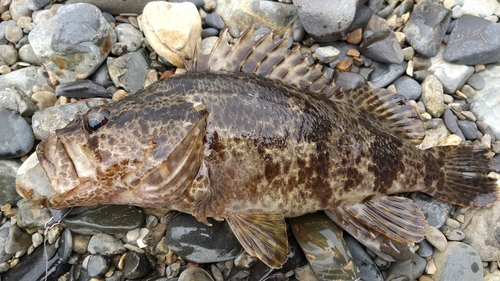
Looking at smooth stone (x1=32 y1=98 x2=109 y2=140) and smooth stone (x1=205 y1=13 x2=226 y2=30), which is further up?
smooth stone (x1=205 y1=13 x2=226 y2=30)

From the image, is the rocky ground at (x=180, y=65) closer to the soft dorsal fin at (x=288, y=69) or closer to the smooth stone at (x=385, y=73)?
the smooth stone at (x=385, y=73)

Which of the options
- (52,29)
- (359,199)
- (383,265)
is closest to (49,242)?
(52,29)

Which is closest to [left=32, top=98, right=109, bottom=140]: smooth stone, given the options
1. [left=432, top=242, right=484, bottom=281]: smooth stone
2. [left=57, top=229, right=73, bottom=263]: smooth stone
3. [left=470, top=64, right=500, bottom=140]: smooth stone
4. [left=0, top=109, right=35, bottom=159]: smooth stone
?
[left=0, top=109, right=35, bottom=159]: smooth stone

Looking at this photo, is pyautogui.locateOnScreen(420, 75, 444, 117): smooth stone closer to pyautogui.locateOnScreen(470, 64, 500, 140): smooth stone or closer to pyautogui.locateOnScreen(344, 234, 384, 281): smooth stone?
pyautogui.locateOnScreen(470, 64, 500, 140): smooth stone

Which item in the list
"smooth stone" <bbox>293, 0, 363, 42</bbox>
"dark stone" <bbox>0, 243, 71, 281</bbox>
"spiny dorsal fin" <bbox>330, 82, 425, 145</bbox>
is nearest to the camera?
"dark stone" <bbox>0, 243, 71, 281</bbox>

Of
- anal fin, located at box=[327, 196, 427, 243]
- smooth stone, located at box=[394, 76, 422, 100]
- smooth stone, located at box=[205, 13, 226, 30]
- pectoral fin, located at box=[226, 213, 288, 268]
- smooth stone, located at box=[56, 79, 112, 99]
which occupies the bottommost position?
anal fin, located at box=[327, 196, 427, 243]

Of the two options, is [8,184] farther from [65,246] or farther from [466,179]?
[466,179]
